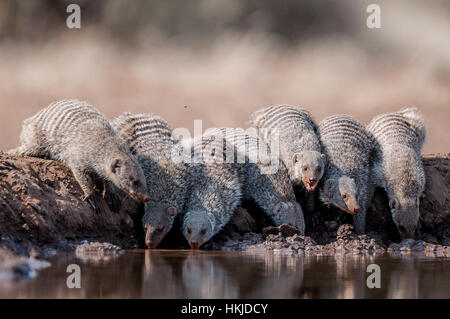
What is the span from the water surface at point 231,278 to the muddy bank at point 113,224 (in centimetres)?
69

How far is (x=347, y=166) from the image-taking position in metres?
9.98

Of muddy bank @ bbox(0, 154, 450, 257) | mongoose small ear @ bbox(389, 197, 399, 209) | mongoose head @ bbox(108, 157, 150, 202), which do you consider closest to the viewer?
muddy bank @ bbox(0, 154, 450, 257)

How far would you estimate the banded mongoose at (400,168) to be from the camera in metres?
9.90

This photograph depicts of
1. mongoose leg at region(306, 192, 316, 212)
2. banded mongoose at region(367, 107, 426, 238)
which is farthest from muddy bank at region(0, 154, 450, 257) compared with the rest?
banded mongoose at region(367, 107, 426, 238)

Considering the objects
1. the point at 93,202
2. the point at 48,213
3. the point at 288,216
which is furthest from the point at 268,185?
the point at 48,213

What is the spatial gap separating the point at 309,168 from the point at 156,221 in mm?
Answer: 2564

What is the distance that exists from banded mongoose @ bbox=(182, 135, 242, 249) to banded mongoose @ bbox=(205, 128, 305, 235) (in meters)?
0.28

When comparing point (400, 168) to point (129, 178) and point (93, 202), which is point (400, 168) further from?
point (93, 202)

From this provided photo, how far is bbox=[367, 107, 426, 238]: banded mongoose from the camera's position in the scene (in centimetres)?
990

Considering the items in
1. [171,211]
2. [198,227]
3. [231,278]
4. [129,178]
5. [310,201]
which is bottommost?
[231,278]

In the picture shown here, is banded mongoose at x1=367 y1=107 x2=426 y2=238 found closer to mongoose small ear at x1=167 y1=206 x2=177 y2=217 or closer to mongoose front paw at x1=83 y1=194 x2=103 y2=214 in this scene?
mongoose small ear at x1=167 y1=206 x2=177 y2=217

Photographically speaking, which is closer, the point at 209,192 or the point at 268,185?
the point at 209,192

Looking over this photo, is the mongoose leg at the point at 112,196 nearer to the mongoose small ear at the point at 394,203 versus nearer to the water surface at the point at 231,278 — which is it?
the water surface at the point at 231,278
